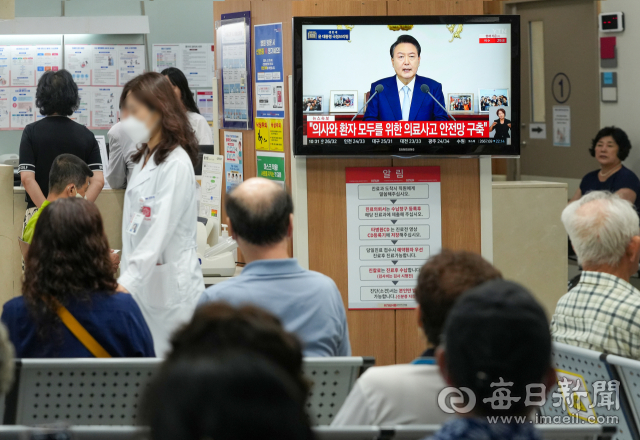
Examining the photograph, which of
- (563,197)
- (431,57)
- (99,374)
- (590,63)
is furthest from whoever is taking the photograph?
(590,63)

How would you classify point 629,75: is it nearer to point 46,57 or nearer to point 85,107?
point 85,107

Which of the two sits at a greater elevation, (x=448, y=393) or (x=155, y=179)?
(x=155, y=179)

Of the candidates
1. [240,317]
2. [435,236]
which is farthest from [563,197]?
[240,317]

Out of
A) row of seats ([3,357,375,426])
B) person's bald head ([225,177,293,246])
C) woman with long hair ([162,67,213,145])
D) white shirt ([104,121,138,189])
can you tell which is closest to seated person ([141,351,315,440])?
row of seats ([3,357,375,426])

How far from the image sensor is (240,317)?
33.1 inches

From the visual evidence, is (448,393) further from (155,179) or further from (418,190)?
(418,190)

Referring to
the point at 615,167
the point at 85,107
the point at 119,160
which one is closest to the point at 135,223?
the point at 119,160

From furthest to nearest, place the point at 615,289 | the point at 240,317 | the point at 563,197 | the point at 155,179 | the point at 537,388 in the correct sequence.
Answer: the point at 563,197 → the point at 155,179 → the point at 615,289 → the point at 537,388 → the point at 240,317

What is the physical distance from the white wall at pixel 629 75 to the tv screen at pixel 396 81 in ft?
10.7

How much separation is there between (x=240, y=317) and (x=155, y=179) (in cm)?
212

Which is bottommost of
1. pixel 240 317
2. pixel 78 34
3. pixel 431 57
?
pixel 240 317

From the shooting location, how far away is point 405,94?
3.58m

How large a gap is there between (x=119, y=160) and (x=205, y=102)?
364 cm
